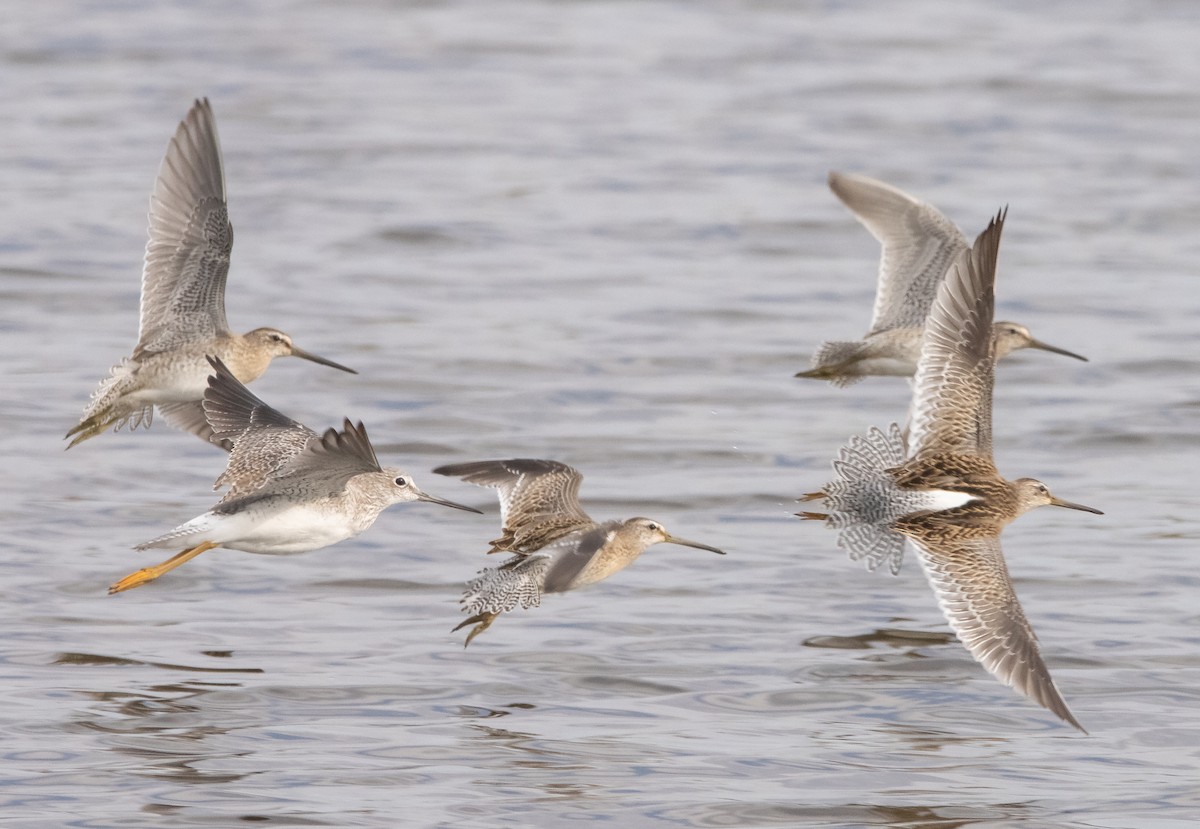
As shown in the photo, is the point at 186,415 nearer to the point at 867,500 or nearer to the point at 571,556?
the point at 571,556

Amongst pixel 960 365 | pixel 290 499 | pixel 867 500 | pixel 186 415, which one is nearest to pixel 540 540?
pixel 290 499

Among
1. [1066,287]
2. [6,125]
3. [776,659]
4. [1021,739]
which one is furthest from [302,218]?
[1021,739]

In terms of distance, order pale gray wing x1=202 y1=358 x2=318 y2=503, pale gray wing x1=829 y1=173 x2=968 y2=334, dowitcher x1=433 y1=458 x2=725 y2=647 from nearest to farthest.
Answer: dowitcher x1=433 y1=458 x2=725 y2=647
pale gray wing x1=202 y1=358 x2=318 y2=503
pale gray wing x1=829 y1=173 x2=968 y2=334

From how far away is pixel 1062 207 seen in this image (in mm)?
18500

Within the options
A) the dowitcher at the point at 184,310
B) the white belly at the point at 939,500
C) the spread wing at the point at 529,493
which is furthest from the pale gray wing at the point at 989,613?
the dowitcher at the point at 184,310

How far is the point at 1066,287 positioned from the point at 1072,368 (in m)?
1.88

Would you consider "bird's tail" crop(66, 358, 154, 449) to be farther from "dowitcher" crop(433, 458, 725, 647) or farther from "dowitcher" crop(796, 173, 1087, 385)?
"dowitcher" crop(796, 173, 1087, 385)

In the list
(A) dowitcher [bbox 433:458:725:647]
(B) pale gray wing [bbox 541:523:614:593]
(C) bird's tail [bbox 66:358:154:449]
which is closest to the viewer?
(B) pale gray wing [bbox 541:523:614:593]

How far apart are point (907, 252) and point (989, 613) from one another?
3.81 metres

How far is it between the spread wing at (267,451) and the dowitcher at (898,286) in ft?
11.1

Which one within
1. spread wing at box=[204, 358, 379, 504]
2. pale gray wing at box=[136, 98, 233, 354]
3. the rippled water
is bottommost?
the rippled water

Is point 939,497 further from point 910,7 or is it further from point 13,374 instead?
point 910,7

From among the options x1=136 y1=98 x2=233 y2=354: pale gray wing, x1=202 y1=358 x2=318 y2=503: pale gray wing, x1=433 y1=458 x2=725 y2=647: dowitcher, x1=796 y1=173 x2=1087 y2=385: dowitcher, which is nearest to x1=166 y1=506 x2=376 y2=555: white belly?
x1=202 y1=358 x2=318 y2=503: pale gray wing

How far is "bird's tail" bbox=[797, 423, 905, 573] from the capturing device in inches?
342
